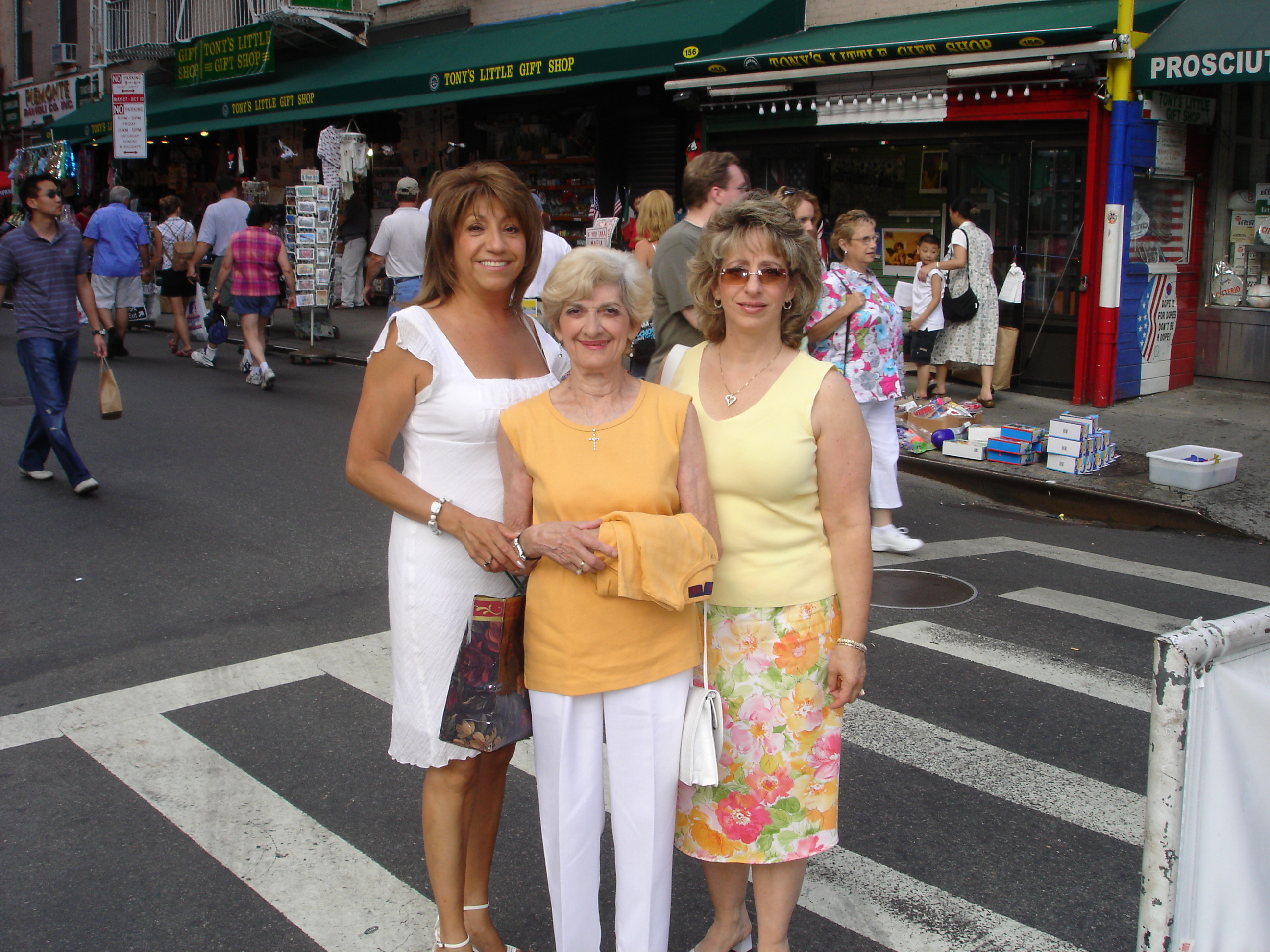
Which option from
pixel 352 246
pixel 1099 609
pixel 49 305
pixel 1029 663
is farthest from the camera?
pixel 352 246

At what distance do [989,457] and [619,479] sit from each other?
24.3 ft

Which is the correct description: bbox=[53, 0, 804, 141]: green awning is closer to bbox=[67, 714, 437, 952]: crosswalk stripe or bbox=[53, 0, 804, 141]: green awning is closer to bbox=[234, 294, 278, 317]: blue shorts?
bbox=[234, 294, 278, 317]: blue shorts

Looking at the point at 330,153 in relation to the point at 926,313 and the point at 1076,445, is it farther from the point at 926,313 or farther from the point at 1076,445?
the point at 1076,445

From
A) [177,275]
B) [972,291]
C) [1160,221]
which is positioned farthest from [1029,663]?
[177,275]

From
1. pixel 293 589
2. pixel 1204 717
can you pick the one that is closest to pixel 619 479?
pixel 1204 717

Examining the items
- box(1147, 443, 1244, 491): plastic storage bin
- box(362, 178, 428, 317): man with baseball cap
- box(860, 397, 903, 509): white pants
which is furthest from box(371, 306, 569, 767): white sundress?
box(362, 178, 428, 317): man with baseball cap

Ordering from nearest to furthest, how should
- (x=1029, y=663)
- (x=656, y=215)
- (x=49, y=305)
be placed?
1. (x=1029, y=663)
2. (x=656, y=215)
3. (x=49, y=305)

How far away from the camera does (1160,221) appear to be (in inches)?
462

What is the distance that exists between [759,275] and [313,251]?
13828 millimetres

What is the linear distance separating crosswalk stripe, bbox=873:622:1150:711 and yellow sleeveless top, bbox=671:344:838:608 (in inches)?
104

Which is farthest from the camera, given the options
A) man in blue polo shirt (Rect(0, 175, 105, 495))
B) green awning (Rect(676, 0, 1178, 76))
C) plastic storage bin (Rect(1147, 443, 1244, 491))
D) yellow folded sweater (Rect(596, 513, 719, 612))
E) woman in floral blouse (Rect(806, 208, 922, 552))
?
green awning (Rect(676, 0, 1178, 76))

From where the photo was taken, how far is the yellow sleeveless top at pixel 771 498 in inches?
108

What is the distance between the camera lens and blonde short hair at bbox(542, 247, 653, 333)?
2.67m

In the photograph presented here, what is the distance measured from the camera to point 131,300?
1464cm
